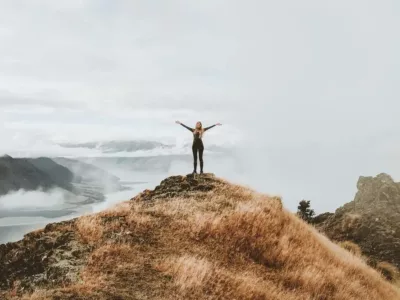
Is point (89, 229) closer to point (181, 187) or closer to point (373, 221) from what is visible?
point (181, 187)

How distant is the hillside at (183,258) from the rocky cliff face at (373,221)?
1021 centimetres

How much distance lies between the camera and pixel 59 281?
9523 millimetres

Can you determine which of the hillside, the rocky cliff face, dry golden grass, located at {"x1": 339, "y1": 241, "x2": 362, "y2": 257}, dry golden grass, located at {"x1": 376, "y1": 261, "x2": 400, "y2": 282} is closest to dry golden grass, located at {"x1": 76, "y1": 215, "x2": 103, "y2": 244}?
the hillside

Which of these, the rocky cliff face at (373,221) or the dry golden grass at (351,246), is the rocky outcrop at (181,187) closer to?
the dry golden grass at (351,246)

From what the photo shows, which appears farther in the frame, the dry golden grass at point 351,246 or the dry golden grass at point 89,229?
the dry golden grass at point 351,246

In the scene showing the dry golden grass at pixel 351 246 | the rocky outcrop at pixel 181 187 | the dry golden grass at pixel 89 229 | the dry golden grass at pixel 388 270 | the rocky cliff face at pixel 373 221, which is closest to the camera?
the dry golden grass at pixel 89 229

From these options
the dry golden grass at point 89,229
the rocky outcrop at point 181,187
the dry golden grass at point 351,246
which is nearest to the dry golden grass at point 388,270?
the dry golden grass at point 351,246

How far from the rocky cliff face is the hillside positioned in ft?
33.5

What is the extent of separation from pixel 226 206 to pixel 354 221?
16.3 metres

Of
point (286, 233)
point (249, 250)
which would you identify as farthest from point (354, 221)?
point (249, 250)

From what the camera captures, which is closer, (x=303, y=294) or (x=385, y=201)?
(x=303, y=294)

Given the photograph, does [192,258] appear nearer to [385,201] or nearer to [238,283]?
[238,283]

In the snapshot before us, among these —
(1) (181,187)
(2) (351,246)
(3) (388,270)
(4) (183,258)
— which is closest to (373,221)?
(2) (351,246)

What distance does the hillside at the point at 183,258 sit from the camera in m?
9.48
